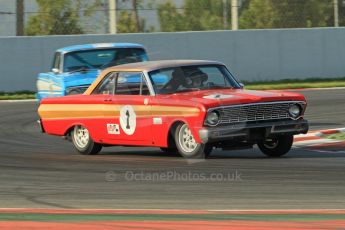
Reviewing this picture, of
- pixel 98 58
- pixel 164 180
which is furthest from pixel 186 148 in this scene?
pixel 98 58

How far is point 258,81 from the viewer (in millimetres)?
27062

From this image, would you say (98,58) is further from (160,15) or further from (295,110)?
(160,15)

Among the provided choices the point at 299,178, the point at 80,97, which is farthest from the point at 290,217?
the point at 80,97

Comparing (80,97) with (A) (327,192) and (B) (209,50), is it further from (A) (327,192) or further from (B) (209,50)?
(B) (209,50)

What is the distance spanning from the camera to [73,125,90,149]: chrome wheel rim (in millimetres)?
12625

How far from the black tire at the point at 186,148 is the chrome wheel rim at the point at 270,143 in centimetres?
91

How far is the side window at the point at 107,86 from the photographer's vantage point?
12.3 meters

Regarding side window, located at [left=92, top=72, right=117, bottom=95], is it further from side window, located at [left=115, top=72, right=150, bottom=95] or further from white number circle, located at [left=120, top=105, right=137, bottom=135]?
white number circle, located at [left=120, top=105, right=137, bottom=135]

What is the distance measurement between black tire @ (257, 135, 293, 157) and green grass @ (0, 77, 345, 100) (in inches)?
526

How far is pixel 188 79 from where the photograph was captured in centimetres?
1177

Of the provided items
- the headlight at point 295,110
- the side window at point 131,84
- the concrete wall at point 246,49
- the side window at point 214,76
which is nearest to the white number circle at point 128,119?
the side window at point 131,84

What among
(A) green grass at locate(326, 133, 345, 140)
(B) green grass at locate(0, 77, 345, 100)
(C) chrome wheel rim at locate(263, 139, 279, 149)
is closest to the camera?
(C) chrome wheel rim at locate(263, 139, 279, 149)

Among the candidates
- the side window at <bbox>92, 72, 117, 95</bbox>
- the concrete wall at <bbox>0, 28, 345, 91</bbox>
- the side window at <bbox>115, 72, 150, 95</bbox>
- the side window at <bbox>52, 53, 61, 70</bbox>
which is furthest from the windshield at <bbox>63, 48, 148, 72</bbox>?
the concrete wall at <bbox>0, 28, 345, 91</bbox>

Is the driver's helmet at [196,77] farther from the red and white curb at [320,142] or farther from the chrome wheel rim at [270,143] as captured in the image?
the red and white curb at [320,142]
